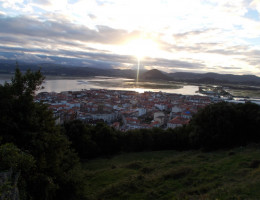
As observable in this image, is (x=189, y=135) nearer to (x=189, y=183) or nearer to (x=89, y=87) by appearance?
(x=189, y=183)

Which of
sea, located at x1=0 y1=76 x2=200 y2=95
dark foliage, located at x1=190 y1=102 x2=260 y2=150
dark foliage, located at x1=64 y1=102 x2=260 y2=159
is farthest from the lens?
sea, located at x1=0 y1=76 x2=200 y2=95

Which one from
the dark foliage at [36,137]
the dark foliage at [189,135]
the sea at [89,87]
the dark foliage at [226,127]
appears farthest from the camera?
the sea at [89,87]

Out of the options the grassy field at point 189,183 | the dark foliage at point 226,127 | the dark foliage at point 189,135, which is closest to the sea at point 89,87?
the dark foliage at point 189,135

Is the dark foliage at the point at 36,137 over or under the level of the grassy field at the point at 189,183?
over

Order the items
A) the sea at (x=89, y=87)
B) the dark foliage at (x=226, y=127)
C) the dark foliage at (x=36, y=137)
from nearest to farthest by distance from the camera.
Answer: the dark foliage at (x=36, y=137)
the dark foliage at (x=226, y=127)
the sea at (x=89, y=87)

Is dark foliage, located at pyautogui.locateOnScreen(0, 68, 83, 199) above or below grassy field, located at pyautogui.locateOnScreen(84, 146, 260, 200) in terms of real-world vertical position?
above

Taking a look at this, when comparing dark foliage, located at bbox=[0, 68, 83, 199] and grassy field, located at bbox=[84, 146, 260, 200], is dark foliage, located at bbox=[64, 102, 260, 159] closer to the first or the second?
grassy field, located at bbox=[84, 146, 260, 200]

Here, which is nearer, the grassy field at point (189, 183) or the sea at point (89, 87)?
the grassy field at point (189, 183)

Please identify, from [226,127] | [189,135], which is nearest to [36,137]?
[189,135]

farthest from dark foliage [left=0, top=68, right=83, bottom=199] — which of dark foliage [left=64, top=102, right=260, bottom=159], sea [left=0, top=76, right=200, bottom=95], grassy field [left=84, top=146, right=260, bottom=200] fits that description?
sea [left=0, top=76, right=200, bottom=95]

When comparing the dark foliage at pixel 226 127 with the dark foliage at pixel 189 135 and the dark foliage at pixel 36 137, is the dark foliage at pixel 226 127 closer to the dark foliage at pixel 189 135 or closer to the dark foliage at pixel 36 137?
the dark foliage at pixel 189 135

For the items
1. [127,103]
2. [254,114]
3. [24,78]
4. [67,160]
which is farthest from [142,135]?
[127,103]
